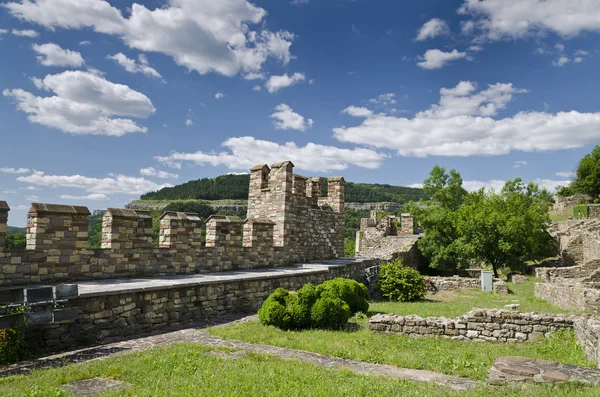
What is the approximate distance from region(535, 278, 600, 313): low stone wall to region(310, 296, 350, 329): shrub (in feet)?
25.1

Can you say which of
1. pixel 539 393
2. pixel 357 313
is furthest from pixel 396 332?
pixel 539 393

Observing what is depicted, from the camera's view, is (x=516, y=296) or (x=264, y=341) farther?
(x=516, y=296)

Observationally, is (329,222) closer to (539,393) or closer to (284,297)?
(284,297)

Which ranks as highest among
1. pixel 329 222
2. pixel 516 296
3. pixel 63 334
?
pixel 329 222

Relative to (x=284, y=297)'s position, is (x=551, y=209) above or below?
above

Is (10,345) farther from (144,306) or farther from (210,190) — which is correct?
(210,190)

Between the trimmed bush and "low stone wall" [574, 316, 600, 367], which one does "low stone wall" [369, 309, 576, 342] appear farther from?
the trimmed bush

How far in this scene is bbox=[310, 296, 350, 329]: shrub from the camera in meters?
9.27

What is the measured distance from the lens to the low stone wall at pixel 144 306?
23.9 feet

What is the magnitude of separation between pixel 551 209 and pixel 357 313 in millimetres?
51181

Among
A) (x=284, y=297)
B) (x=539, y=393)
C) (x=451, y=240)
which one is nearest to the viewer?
(x=539, y=393)

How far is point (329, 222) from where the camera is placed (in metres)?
19.2

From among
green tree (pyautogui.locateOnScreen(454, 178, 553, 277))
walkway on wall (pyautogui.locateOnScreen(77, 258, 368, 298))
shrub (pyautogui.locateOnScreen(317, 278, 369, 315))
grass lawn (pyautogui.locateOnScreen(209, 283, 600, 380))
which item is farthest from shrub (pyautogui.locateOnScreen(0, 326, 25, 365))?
green tree (pyautogui.locateOnScreen(454, 178, 553, 277))

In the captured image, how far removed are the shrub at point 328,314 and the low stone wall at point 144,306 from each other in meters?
2.78
